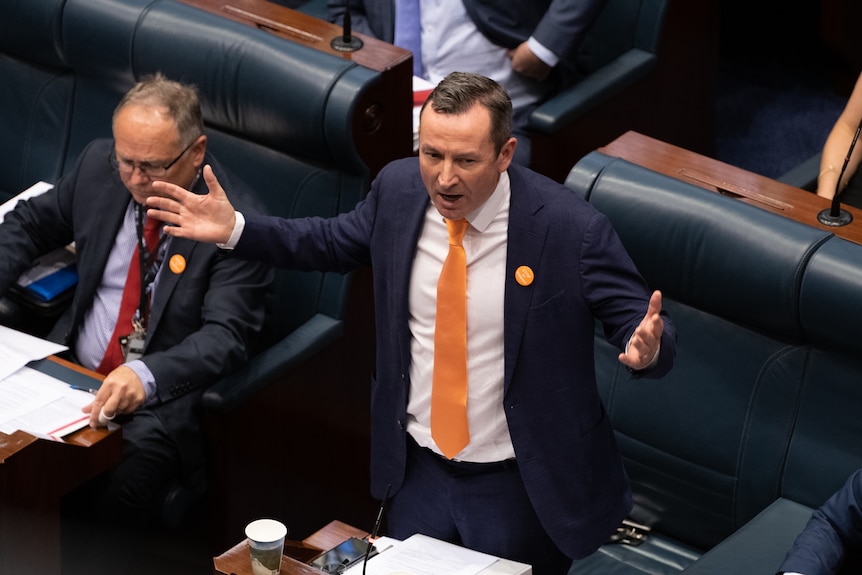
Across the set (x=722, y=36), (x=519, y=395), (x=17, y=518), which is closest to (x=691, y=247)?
(x=519, y=395)

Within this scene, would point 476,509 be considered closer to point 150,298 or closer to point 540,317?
point 540,317

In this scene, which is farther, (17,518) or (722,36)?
(722,36)

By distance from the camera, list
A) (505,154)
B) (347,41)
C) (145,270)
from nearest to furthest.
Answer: (505,154) → (145,270) → (347,41)

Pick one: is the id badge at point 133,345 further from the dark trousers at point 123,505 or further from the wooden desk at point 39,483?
the wooden desk at point 39,483

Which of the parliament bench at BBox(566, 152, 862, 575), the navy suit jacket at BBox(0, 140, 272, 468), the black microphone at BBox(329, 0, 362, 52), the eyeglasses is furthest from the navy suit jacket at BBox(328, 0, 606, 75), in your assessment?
the eyeglasses

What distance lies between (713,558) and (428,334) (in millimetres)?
622

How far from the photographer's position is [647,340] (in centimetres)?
198

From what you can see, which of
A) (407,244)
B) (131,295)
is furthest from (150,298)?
(407,244)

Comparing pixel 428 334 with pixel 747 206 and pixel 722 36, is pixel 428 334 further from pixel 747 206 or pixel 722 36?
pixel 722 36

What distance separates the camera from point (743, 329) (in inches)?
100

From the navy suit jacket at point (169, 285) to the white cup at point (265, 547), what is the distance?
69 cm

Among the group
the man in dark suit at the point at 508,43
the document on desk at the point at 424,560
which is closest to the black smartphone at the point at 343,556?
the document on desk at the point at 424,560

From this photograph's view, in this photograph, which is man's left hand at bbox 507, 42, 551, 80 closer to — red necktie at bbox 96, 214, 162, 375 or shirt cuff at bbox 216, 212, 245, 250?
red necktie at bbox 96, 214, 162, 375

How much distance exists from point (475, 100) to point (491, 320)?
0.35m
